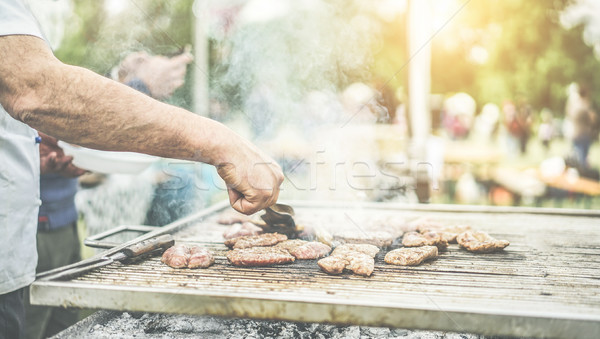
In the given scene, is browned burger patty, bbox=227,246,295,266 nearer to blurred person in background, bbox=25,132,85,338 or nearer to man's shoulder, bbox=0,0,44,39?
man's shoulder, bbox=0,0,44,39

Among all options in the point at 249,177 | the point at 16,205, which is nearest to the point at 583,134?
the point at 249,177

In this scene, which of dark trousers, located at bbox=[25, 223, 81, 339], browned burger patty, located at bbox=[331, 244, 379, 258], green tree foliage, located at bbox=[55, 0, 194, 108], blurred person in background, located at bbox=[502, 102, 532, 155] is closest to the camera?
browned burger patty, located at bbox=[331, 244, 379, 258]

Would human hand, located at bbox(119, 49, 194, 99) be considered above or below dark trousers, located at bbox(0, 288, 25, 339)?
above

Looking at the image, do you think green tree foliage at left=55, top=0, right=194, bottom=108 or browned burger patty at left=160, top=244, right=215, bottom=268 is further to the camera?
green tree foliage at left=55, top=0, right=194, bottom=108

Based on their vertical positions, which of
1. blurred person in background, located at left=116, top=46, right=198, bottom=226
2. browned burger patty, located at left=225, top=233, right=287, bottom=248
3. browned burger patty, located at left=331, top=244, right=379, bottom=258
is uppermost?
blurred person in background, located at left=116, top=46, right=198, bottom=226

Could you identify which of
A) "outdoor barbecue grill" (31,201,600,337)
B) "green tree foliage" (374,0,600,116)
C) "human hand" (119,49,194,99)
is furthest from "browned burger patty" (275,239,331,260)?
"green tree foliage" (374,0,600,116)

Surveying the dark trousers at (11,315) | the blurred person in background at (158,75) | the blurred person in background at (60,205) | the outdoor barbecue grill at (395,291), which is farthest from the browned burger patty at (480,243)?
the blurred person in background at (60,205)

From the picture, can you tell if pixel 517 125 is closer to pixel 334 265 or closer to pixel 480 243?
pixel 480 243

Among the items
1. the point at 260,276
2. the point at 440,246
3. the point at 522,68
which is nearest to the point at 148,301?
the point at 260,276

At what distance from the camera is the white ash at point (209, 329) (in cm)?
215

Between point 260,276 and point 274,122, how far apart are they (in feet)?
17.1

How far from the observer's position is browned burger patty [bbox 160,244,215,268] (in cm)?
217

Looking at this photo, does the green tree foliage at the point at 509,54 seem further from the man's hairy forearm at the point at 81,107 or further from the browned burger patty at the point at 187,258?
the man's hairy forearm at the point at 81,107

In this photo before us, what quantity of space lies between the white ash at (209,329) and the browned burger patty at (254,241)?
46cm
